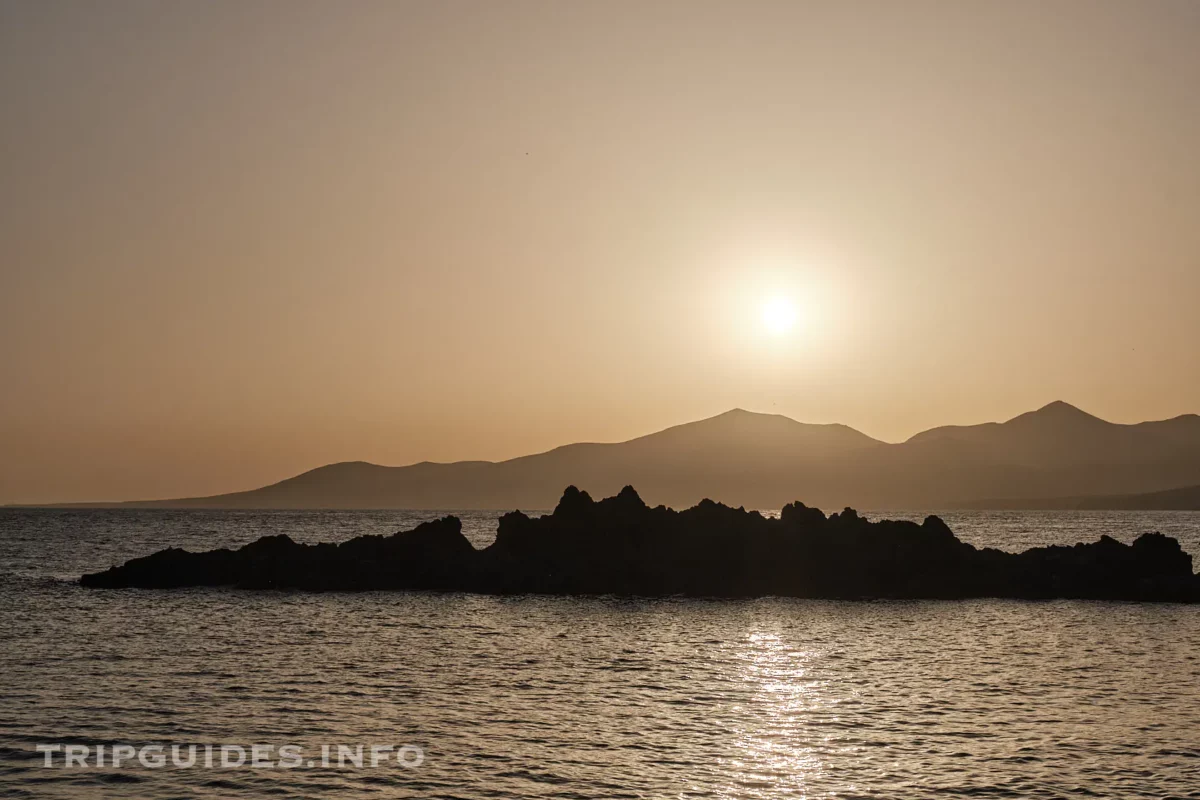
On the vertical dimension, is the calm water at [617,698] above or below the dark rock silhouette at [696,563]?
below

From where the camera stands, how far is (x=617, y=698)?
118 feet

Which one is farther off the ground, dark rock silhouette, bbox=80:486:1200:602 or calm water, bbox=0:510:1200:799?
dark rock silhouette, bbox=80:486:1200:602

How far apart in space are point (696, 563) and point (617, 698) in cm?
4317

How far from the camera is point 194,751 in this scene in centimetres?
2791

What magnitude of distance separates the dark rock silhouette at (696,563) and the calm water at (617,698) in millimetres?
11101

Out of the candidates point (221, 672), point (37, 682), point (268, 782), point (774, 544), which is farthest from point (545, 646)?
point (774, 544)

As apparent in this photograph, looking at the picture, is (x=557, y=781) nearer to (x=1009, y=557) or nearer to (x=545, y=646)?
(x=545, y=646)

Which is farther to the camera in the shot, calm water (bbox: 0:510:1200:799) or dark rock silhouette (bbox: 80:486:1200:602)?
dark rock silhouette (bbox: 80:486:1200:602)

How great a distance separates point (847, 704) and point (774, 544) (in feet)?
151

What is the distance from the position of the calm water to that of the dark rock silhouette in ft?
36.4

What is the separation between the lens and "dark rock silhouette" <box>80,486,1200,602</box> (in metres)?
75.5

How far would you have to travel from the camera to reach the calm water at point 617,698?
25844mm

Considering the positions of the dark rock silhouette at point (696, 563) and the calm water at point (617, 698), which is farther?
the dark rock silhouette at point (696, 563)

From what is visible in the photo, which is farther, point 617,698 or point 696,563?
point 696,563
